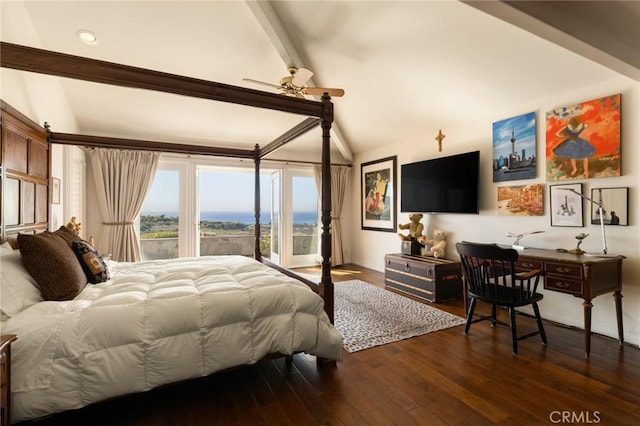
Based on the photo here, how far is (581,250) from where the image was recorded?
2922 mm

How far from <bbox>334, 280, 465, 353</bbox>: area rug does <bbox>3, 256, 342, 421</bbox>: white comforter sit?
769mm

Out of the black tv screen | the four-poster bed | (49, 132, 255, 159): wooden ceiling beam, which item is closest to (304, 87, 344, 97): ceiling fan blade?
the four-poster bed

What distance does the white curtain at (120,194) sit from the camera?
179 inches

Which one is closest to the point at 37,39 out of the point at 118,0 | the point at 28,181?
the point at 118,0

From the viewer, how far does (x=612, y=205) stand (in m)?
2.78

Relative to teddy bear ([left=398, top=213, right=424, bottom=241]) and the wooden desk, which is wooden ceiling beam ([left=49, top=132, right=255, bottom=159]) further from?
the wooden desk

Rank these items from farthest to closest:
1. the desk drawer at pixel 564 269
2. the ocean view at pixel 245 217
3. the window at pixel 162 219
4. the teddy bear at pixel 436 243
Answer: the ocean view at pixel 245 217 < the window at pixel 162 219 < the teddy bear at pixel 436 243 < the desk drawer at pixel 564 269

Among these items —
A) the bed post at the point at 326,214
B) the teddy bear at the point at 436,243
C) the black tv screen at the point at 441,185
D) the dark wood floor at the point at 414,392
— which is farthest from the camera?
the teddy bear at the point at 436,243

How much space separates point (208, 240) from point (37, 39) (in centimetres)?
393

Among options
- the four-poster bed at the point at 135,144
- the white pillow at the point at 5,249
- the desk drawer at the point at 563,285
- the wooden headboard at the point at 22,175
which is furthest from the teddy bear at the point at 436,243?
the wooden headboard at the point at 22,175

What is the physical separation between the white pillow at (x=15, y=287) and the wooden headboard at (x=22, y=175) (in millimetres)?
647

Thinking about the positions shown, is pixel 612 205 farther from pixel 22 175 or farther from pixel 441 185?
pixel 22 175

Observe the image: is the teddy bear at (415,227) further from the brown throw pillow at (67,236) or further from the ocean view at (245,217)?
the brown throw pillow at (67,236)

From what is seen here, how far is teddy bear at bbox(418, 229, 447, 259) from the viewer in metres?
4.28
